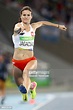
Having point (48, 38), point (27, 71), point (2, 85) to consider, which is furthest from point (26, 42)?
point (2, 85)

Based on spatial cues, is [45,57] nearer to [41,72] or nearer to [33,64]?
[41,72]

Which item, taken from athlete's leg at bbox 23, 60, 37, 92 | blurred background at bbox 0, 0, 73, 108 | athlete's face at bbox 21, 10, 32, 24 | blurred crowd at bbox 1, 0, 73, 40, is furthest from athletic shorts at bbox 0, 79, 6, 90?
athlete's face at bbox 21, 10, 32, 24

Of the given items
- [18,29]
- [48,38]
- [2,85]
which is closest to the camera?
[18,29]

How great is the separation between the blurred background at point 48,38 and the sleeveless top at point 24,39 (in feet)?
0.86

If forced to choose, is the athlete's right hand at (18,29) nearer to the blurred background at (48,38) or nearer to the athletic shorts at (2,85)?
the blurred background at (48,38)

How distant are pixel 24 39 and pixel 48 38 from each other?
68 centimetres

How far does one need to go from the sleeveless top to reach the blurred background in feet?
0.86

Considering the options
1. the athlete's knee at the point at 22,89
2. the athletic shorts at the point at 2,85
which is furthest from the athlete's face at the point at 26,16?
the athletic shorts at the point at 2,85

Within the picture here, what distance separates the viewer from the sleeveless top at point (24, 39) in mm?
1632

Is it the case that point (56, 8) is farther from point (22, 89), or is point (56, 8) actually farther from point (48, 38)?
point (22, 89)

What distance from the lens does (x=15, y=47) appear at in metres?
1.64

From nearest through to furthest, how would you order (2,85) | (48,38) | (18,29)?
(18,29), (48,38), (2,85)

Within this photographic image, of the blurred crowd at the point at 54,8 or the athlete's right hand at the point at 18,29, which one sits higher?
the athlete's right hand at the point at 18,29

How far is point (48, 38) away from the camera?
2.30m
